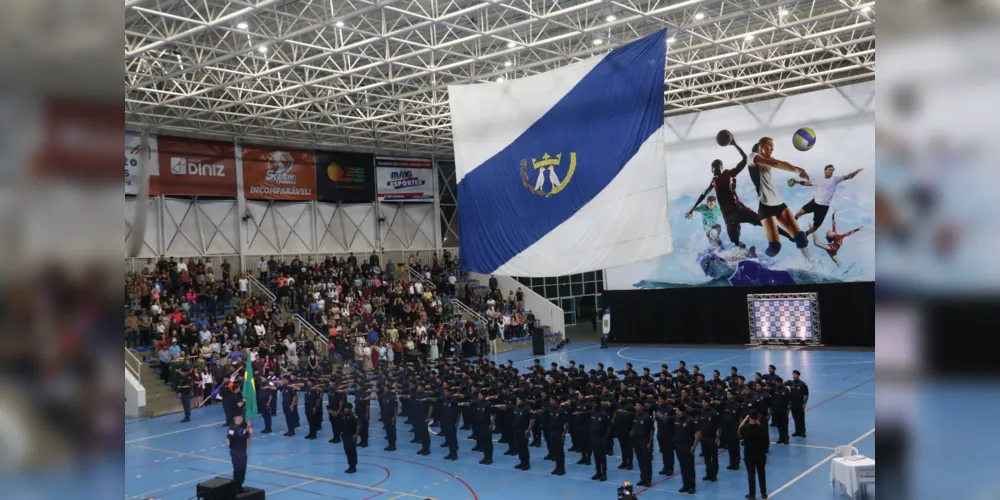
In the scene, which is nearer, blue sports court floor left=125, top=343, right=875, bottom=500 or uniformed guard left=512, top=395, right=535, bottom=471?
blue sports court floor left=125, top=343, right=875, bottom=500

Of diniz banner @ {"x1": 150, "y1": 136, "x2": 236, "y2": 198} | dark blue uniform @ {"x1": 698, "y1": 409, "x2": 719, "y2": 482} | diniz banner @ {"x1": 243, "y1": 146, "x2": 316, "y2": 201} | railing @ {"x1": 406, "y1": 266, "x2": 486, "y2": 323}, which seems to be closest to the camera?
dark blue uniform @ {"x1": 698, "y1": 409, "x2": 719, "y2": 482}

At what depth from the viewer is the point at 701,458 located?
13492 millimetres

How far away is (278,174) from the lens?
3381 cm

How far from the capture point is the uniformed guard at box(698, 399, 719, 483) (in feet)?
38.4

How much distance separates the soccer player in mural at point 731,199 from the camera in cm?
2841

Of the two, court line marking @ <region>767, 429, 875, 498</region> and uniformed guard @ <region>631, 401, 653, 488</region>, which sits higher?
uniformed guard @ <region>631, 401, 653, 488</region>

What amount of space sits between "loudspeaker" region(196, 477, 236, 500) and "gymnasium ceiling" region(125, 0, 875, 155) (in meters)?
10.6

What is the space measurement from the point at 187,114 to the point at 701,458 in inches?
892

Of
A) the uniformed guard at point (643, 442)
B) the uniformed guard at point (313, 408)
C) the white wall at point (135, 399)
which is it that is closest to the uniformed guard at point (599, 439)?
the uniformed guard at point (643, 442)

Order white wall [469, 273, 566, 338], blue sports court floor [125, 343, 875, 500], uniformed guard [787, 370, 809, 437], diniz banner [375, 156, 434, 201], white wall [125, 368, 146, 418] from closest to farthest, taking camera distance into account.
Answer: blue sports court floor [125, 343, 875, 500]
uniformed guard [787, 370, 809, 437]
white wall [125, 368, 146, 418]
white wall [469, 273, 566, 338]
diniz banner [375, 156, 434, 201]

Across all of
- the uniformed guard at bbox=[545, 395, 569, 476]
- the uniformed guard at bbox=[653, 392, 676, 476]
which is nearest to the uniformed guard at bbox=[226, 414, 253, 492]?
the uniformed guard at bbox=[545, 395, 569, 476]

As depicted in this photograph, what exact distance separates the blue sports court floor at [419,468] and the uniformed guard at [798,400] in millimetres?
296

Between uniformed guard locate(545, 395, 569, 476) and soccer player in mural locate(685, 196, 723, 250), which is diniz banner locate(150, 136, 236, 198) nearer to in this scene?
soccer player in mural locate(685, 196, 723, 250)

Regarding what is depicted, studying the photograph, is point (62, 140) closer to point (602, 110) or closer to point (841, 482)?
point (602, 110)
